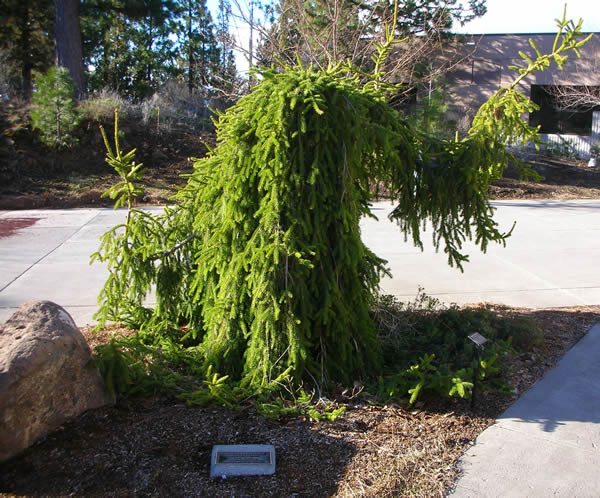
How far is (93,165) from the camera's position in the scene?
55.4 feet

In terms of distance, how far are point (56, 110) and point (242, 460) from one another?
53.0 feet

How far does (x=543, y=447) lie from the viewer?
3.36m

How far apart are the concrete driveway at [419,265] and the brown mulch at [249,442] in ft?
8.17

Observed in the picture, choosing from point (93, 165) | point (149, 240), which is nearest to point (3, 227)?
point (93, 165)

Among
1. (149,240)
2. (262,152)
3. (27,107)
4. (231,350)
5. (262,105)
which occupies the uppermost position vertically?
(27,107)

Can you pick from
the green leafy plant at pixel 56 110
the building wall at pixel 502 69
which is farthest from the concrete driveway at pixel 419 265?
the building wall at pixel 502 69

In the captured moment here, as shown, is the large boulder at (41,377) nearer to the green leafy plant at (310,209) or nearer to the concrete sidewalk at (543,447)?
the green leafy plant at (310,209)

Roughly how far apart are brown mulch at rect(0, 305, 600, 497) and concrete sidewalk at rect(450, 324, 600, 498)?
118 millimetres

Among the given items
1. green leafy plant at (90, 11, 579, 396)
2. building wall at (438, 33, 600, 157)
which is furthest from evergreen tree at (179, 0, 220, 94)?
green leafy plant at (90, 11, 579, 396)

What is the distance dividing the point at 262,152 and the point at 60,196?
1245 centimetres

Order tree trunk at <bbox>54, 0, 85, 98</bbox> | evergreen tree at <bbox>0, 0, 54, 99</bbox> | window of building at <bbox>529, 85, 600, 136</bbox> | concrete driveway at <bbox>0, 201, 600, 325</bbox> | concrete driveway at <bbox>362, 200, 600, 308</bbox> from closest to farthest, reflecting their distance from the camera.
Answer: concrete driveway at <bbox>0, 201, 600, 325</bbox>
concrete driveway at <bbox>362, 200, 600, 308</bbox>
tree trunk at <bbox>54, 0, 85, 98</bbox>
evergreen tree at <bbox>0, 0, 54, 99</bbox>
window of building at <bbox>529, 85, 600, 136</bbox>

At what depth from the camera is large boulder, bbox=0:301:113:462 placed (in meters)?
3.06

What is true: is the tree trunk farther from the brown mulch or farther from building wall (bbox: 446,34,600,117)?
the brown mulch

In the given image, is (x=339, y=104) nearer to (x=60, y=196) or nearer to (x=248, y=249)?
(x=248, y=249)
